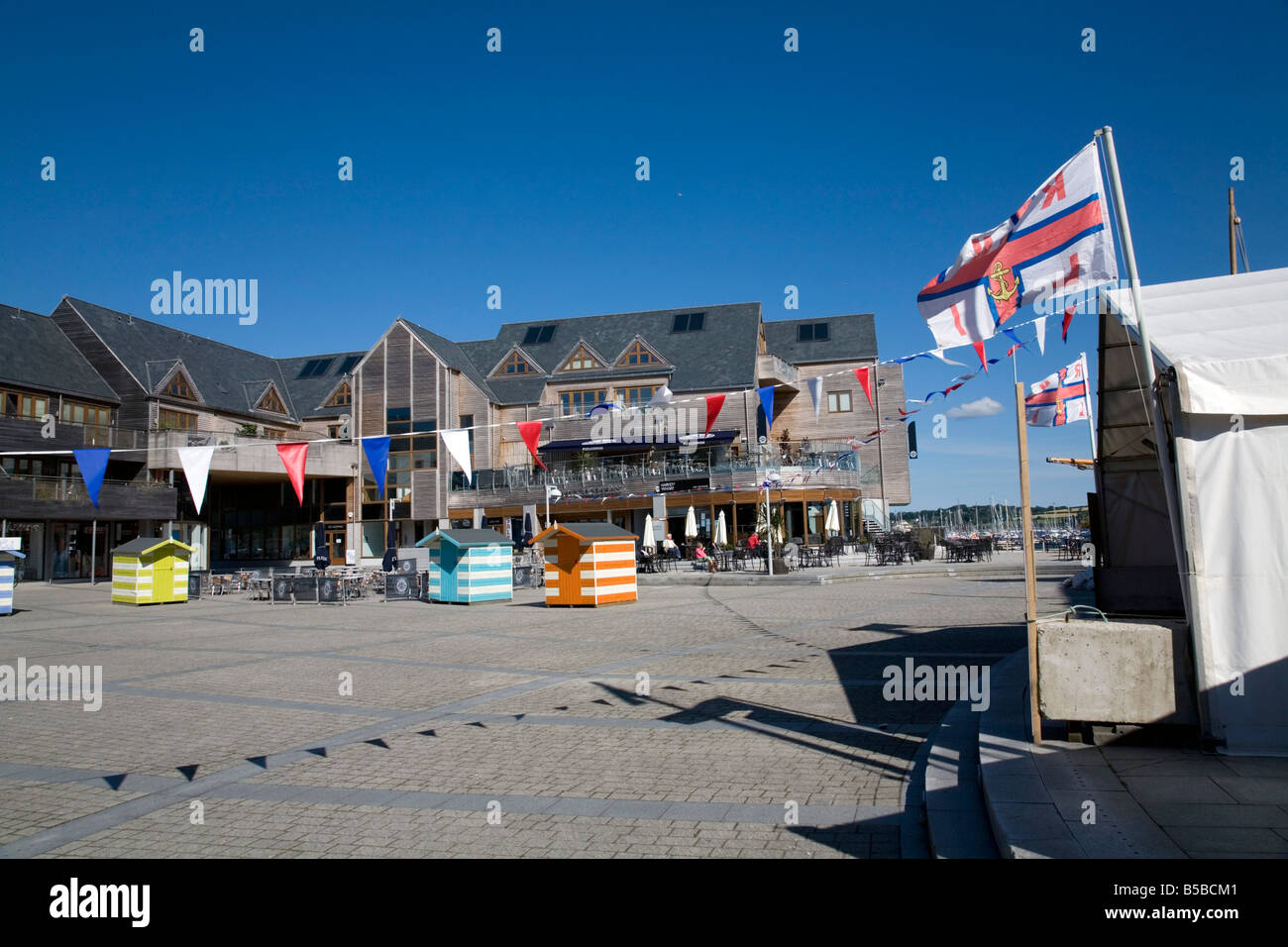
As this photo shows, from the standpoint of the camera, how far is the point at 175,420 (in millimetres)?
38625

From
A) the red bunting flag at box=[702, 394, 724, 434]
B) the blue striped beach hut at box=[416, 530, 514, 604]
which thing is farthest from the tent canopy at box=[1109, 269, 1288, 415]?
the blue striped beach hut at box=[416, 530, 514, 604]

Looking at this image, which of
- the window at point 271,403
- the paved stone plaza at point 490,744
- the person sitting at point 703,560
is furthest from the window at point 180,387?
the paved stone plaza at point 490,744

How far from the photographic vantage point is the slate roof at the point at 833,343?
149 ft

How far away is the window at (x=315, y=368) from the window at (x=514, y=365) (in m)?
12.3

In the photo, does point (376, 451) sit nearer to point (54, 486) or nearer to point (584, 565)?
point (584, 565)

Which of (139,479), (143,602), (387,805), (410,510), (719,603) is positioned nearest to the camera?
(387,805)

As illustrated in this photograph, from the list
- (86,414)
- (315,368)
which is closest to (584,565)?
(86,414)

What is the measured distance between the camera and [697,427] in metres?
40.2

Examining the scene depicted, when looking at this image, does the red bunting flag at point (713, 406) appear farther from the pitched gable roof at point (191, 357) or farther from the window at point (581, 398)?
the pitched gable roof at point (191, 357)

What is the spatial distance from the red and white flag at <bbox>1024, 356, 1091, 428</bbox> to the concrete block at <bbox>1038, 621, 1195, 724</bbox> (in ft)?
52.0

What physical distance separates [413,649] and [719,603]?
7.97m

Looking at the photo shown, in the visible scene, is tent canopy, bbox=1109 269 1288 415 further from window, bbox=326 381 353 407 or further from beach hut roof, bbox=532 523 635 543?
window, bbox=326 381 353 407

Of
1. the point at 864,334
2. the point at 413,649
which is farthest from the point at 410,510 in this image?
the point at 413,649
